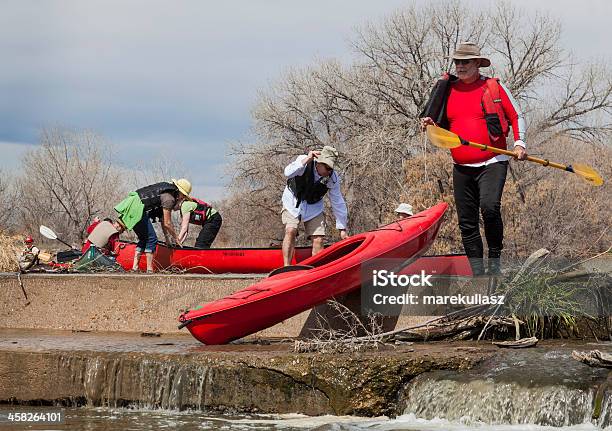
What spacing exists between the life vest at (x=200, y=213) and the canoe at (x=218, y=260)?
44.8 inches

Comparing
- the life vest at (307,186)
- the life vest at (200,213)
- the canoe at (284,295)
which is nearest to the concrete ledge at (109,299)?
the canoe at (284,295)

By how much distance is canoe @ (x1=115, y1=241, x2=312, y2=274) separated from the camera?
1187 cm

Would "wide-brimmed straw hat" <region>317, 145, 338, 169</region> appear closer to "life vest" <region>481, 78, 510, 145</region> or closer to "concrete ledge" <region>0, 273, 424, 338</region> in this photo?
"concrete ledge" <region>0, 273, 424, 338</region>

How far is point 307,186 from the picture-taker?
9.59 meters

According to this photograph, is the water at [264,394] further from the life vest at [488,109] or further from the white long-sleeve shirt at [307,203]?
the white long-sleeve shirt at [307,203]

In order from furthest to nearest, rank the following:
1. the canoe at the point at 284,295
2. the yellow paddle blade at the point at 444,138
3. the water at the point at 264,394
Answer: the yellow paddle blade at the point at 444,138 < the canoe at the point at 284,295 < the water at the point at 264,394

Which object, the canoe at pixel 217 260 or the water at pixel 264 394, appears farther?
the canoe at pixel 217 260

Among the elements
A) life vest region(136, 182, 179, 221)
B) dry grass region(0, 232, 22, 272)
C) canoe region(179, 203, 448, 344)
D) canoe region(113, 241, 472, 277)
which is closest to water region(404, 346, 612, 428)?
canoe region(179, 203, 448, 344)

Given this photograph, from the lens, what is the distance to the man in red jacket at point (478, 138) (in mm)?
8242

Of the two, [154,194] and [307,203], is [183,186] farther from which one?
[307,203]

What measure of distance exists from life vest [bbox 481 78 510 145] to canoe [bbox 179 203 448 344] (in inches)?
46.8

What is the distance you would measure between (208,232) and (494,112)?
5615 mm

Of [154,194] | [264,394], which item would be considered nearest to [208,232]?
[154,194]

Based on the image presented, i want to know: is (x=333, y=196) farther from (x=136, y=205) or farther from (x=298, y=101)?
(x=298, y=101)
